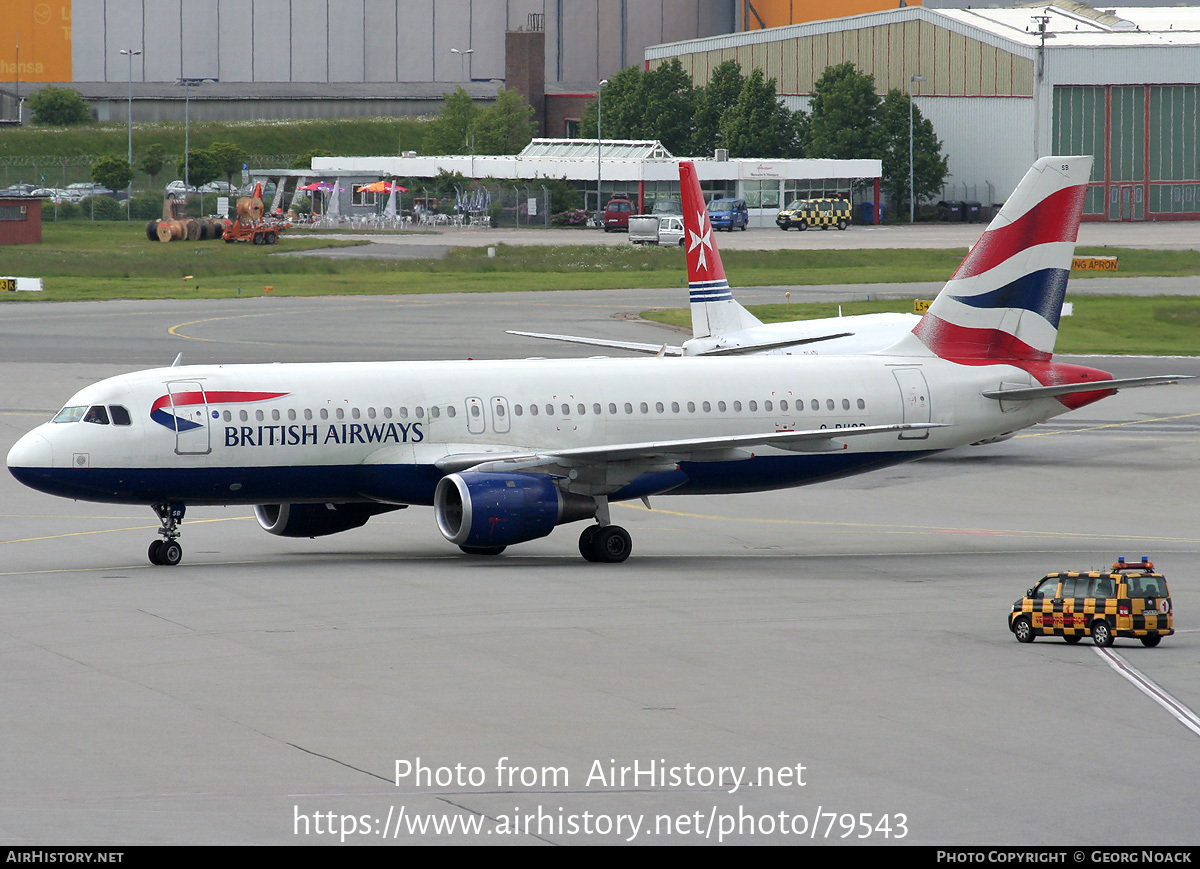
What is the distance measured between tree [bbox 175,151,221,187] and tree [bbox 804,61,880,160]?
66211 mm

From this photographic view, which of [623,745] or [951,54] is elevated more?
[951,54]

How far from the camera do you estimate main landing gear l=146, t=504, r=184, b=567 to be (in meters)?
34.2

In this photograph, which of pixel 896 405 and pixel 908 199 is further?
pixel 908 199

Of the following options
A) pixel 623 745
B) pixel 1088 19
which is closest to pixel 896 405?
pixel 623 745

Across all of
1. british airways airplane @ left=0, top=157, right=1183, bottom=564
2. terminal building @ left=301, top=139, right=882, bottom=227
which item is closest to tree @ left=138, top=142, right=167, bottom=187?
terminal building @ left=301, top=139, right=882, bottom=227

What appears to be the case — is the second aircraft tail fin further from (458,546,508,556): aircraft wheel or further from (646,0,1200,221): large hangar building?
(646,0,1200,221): large hangar building

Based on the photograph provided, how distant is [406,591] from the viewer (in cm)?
3073

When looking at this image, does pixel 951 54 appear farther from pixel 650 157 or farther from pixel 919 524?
pixel 919 524

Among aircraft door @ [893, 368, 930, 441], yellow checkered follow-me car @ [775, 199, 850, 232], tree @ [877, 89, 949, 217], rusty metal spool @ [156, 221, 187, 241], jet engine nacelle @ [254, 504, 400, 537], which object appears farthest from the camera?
tree @ [877, 89, 949, 217]

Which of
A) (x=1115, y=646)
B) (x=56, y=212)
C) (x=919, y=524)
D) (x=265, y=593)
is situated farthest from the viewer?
(x=56, y=212)

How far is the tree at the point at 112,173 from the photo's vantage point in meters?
175

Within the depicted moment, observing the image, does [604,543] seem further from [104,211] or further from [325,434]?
[104,211]

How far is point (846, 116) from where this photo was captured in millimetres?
174000

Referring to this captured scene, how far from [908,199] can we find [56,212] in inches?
3506
